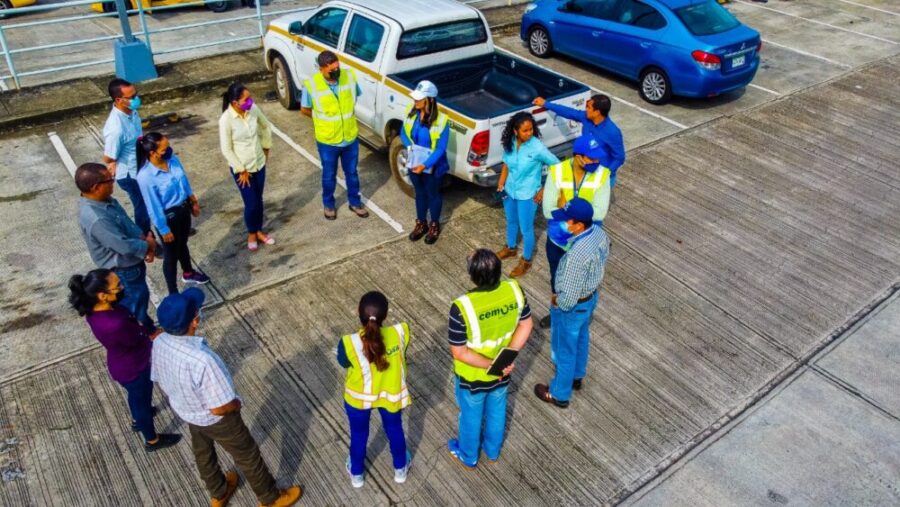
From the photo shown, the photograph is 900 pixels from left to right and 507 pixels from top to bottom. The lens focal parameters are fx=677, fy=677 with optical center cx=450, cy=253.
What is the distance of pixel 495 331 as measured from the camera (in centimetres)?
404

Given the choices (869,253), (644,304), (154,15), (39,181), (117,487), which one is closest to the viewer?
(117,487)

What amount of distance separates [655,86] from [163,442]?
29.9 feet

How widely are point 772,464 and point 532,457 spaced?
5.83ft

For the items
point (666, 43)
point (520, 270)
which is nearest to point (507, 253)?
point (520, 270)

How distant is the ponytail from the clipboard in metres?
0.74

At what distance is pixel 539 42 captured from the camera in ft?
41.5

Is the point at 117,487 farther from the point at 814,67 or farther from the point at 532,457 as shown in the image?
the point at 814,67

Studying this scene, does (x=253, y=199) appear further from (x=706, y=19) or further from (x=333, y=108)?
(x=706, y=19)

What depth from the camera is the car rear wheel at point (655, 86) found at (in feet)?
35.6

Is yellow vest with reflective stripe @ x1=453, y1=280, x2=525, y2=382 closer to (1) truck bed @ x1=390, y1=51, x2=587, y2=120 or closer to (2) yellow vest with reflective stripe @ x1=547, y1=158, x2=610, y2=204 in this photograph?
(2) yellow vest with reflective stripe @ x1=547, y1=158, x2=610, y2=204

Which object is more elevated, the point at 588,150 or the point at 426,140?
the point at 588,150

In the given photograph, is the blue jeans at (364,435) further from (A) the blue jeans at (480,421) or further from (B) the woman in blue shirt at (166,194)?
(B) the woman in blue shirt at (166,194)

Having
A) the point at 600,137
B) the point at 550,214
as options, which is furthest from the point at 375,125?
the point at 550,214

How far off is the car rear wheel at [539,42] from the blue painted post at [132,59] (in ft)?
21.9
